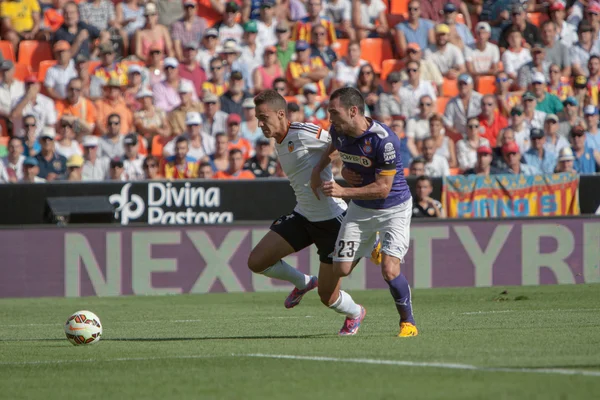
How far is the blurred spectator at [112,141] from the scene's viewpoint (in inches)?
721

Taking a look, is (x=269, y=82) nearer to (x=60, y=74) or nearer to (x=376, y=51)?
(x=376, y=51)

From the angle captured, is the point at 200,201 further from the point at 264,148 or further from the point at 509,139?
the point at 509,139

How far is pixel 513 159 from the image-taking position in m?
19.2

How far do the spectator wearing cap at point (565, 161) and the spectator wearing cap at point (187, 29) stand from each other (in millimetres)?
7213

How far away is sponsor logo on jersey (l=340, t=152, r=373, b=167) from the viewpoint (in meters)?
9.35

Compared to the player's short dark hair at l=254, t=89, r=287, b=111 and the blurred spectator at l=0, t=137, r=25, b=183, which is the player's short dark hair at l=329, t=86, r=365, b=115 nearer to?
the player's short dark hair at l=254, t=89, r=287, b=111

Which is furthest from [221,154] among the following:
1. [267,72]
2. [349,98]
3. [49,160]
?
[349,98]

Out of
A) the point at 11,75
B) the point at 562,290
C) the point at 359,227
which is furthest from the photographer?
the point at 11,75

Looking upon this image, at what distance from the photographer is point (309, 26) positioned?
2159cm

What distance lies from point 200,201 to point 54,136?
2903 millimetres

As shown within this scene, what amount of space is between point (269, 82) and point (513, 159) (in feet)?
15.8

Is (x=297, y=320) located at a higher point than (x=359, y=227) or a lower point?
lower

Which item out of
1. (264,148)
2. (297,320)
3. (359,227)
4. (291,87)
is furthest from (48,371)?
(291,87)

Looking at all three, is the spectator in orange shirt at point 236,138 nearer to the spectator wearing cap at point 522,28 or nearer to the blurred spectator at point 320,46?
the blurred spectator at point 320,46
